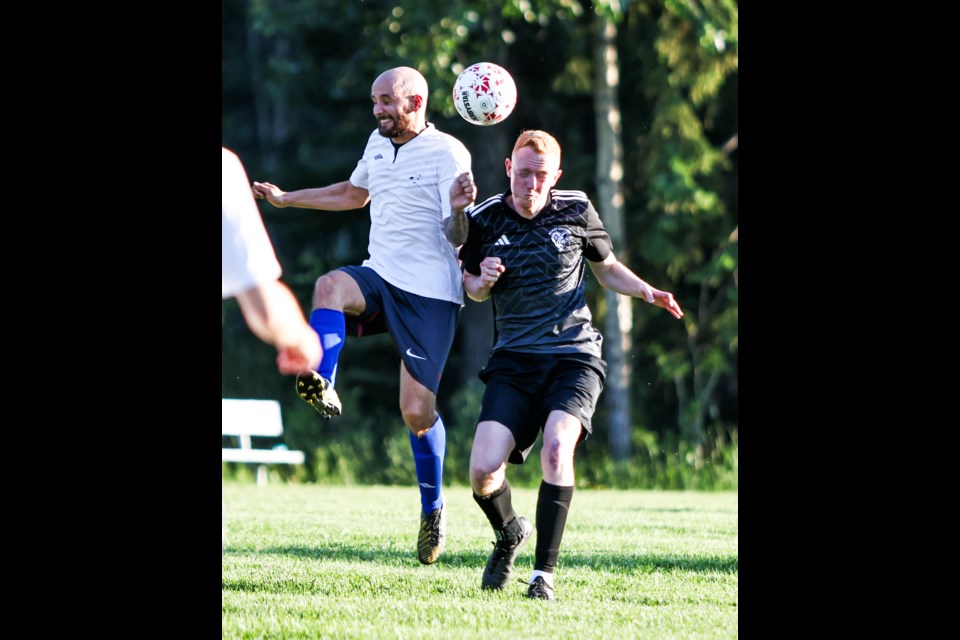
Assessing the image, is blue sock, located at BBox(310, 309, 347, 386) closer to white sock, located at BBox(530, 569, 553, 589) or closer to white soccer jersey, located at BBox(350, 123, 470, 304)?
white soccer jersey, located at BBox(350, 123, 470, 304)

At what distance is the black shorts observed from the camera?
594 cm

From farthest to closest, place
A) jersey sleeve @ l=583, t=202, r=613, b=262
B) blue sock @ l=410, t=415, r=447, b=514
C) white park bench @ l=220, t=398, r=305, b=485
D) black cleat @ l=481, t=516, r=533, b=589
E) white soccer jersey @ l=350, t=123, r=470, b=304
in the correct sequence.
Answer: white park bench @ l=220, t=398, r=305, b=485
blue sock @ l=410, t=415, r=447, b=514
white soccer jersey @ l=350, t=123, r=470, b=304
jersey sleeve @ l=583, t=202, r=613, b=262
black cleat @ l=481, t=516, r=533, b=589

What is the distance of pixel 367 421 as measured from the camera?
18.6 metres

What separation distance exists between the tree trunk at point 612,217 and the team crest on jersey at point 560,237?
11116 mm

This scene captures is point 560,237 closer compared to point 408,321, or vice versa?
point 560,237

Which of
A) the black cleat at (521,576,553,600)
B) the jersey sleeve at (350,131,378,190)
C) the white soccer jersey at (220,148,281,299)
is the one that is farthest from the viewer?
the jersey sleeve at (350,131,378,190)

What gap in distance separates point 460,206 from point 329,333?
34.7 inches

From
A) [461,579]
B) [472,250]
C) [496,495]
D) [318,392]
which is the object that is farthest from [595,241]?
[461,579]

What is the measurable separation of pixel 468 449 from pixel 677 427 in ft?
17.4

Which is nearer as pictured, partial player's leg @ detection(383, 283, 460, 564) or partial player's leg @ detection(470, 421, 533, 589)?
partial player's leg @ detection(470, 421, 533, 589)

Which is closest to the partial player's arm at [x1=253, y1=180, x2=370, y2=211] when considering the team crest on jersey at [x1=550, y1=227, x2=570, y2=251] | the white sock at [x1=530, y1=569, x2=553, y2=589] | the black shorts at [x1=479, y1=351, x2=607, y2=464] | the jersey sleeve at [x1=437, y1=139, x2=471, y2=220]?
the jersey sleeve at [x1=437, y1=139, x2=471, y2=220]

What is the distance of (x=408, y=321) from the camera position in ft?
21.5

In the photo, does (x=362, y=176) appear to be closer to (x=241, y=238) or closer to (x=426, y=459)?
(x=426, y=459)

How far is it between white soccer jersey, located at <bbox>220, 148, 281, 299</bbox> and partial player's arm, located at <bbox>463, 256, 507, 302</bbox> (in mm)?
1969
